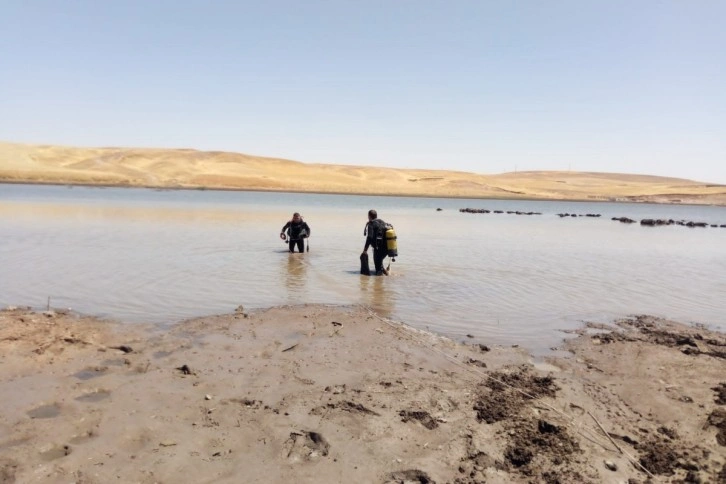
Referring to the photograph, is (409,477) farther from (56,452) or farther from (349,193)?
(349,193)

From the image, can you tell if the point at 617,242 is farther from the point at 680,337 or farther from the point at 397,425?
the point at 397,425

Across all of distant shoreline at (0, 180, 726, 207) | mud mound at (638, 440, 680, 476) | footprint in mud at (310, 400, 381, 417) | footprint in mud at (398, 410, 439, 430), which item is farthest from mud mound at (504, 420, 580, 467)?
distant shoreline at (0, 180, 726, 207)

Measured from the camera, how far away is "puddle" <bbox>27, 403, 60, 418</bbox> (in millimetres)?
4750

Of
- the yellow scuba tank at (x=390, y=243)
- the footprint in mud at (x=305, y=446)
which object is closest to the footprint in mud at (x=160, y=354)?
the footprint in mud at (x=305, y=446)

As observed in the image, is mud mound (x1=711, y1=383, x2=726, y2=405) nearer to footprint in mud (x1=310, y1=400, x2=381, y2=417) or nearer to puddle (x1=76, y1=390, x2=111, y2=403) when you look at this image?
footprint in mud (x1=310, y1=400, x2=381, y2=417)

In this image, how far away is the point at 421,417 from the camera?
491cm

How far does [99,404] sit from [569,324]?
7.03 m

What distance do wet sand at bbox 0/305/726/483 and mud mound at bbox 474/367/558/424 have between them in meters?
0.03

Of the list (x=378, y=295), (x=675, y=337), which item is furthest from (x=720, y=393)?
(x=378, y=295)

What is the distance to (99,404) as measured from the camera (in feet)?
16.4

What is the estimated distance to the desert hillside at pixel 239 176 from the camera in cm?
8050

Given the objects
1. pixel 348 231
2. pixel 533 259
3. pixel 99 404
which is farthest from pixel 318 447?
pixel 348 231

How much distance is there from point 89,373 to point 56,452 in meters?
1.74

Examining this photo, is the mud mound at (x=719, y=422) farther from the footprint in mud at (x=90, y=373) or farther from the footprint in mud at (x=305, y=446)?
the footprint in mud at (x=90, y=373)
